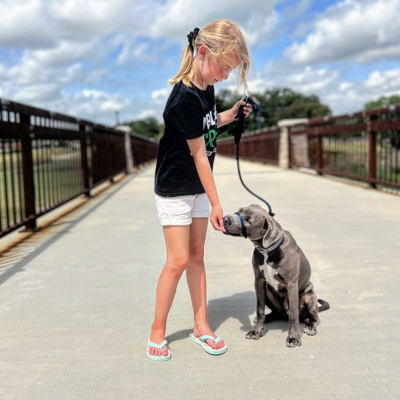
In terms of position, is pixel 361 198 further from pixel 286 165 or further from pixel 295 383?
pixel 286 165

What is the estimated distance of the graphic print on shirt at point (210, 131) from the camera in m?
2.41

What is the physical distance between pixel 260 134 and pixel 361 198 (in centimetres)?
1311

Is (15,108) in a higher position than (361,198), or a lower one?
higher

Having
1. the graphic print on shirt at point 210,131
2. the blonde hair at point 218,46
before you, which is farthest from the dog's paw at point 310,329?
the blonde hair at point 218,46

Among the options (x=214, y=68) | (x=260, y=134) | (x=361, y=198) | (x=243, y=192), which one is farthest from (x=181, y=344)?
(x=260, y=134)

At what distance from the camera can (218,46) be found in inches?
88.1

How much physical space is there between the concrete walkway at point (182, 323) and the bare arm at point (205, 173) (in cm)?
75

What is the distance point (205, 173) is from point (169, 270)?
57 cm

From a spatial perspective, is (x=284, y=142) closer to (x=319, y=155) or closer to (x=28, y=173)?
(x=319, y=155)

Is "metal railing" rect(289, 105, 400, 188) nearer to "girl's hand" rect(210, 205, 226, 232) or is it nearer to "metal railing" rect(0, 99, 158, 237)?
"metal railing" rect(0, 99, 158, 237)

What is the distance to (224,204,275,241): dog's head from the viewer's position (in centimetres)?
240

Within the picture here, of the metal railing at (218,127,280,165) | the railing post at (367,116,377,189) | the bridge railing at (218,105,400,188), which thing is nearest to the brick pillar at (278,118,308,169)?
the bridge railing at (218,105,400,188)

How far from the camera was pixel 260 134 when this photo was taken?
2067 centimetres

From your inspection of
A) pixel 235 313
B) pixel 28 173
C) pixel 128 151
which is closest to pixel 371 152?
pixel 28 173
